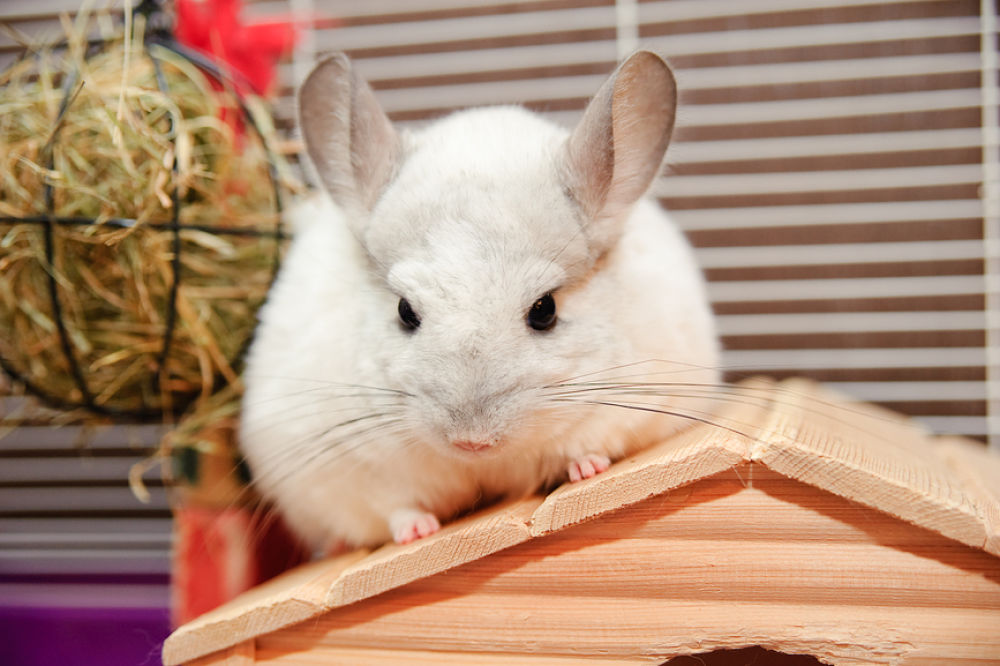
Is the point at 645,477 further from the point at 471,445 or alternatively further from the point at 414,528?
the point at 414,528

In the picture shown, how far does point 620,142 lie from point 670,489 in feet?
1.56

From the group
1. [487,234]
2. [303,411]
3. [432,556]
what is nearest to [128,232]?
[303,411]

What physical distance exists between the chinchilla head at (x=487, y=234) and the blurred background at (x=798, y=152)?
2.38ft

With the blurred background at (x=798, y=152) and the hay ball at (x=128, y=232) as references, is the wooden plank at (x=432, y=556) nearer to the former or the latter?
the hay ball at (x=128, y=232)

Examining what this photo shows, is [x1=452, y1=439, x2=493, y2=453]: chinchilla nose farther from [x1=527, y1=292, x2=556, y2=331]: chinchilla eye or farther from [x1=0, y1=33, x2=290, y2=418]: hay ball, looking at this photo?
[x1=0, y1=33, x2=290, y2=418]: hay ball

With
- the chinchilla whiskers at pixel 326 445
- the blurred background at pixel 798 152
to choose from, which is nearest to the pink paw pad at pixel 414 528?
the chinchilla whiskers at pixel 326 445

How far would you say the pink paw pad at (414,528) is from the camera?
108 centimetres

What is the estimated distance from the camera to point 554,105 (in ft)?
6.39

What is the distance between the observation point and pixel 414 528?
1.09 m

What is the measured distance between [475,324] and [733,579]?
449mm

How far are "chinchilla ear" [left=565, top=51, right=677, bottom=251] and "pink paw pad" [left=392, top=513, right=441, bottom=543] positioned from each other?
1.55 feet

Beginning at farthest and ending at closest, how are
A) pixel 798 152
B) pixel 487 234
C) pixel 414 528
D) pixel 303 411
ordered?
pixel 798 152 → pixel 303 411 → pixel 414 528 → pixel 487 234

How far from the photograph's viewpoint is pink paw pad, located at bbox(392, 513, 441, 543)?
3.55 ft

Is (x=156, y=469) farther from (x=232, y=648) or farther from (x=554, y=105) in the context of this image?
(x=554, y=105)
